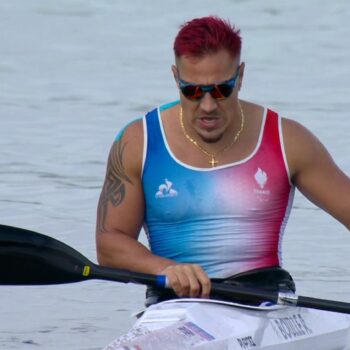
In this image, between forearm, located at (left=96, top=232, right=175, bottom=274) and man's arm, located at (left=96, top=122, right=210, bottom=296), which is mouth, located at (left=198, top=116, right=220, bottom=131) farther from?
forearm, located at (left=96, top=232, right=175, bottom=274)

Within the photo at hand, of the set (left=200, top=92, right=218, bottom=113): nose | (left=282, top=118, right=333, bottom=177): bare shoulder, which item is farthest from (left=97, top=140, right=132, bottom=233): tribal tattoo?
(left=282, top=118, right=333, bottom=177): bare shoulder

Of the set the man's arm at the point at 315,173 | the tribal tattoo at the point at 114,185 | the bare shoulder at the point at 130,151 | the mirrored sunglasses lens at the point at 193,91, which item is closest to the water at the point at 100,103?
the tribal tattoo at the point at 114,185

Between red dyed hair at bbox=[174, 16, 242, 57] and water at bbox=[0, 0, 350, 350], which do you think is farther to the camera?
water at bbox=[0, 0, 350, 350]

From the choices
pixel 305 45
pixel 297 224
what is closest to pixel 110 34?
pixel 305 45

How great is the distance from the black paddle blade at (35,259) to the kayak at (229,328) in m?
0.50

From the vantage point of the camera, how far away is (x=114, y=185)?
5777 millimetres

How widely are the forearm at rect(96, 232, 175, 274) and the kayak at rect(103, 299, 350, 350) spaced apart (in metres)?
0.17

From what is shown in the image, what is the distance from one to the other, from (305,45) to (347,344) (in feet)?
28.5

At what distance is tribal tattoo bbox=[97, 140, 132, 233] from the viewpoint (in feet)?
18.9

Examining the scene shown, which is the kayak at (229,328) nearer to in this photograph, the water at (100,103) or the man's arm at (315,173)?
the man's arm at (315,173)

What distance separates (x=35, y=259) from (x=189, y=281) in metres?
0.80

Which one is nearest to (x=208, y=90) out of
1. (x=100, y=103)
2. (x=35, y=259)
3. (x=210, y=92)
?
(x=210, y=92)

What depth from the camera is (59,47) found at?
1433 centimetres

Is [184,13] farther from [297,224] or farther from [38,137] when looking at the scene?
[297,224]
